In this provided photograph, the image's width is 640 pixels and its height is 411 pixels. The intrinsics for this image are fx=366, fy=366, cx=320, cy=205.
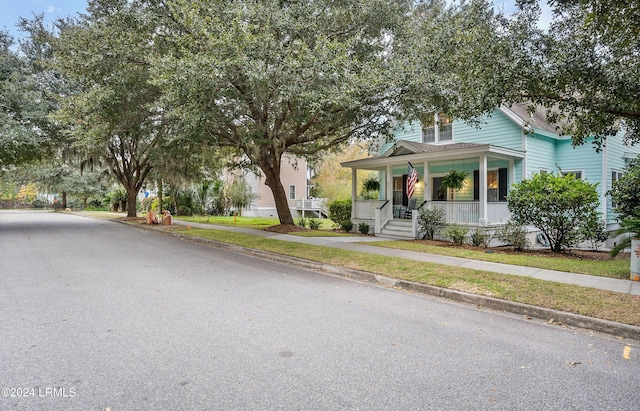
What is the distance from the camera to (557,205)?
408 inches

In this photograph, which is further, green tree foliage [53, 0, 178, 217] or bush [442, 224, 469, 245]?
bush [442, 224, 469, 245]

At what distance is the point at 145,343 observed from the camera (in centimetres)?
402

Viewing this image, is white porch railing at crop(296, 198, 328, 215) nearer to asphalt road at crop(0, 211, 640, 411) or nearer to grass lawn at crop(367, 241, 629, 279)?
grass lawn at crop(367, 241, 629, 279)

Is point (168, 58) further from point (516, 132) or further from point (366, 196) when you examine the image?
point (366, 196)

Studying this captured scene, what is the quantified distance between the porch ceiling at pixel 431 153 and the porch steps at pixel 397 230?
2616mm

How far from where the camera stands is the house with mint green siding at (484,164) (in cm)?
1381

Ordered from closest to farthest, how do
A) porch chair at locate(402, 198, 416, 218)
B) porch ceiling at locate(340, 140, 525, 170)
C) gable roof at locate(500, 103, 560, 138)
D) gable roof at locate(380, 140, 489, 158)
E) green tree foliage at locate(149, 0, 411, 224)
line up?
green tree foliage at locate(149, 0, 411, 224), porch ceiling at locate(340, 140, 525, 170), gable roof at locate(500, 103, 560, 138), gable roof at locate(380, 140, 489, 158), porch chair at locate(402, 198, 416, 218)

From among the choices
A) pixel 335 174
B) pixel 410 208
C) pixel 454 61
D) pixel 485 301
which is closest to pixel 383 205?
pixel 410 208

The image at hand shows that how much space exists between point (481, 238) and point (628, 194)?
4713mm

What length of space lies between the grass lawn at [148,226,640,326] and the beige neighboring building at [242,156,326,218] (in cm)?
2109

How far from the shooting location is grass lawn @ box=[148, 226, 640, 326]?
5.20 meters

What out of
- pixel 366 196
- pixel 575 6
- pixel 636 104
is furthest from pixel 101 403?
pixel 366 196

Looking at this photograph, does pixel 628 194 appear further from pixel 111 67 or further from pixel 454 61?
pixel 111 67

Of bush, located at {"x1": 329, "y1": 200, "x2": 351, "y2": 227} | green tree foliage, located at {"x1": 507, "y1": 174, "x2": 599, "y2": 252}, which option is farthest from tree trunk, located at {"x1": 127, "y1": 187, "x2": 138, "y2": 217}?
green tree foliage, located at {"x1": 507, "y1": 174, "x2": 599, "y2": 252}
